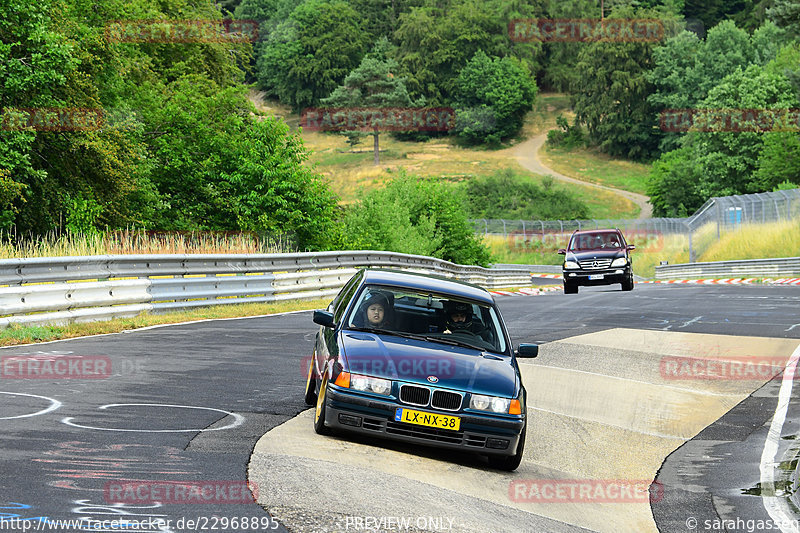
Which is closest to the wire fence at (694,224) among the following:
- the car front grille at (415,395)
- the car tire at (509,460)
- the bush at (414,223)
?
the bush at (414,223)

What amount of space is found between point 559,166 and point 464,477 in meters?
121

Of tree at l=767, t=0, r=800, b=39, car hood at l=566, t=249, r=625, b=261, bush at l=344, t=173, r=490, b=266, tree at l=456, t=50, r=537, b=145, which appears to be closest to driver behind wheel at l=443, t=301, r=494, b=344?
car hood at l=566, t=249, r=625, b=261

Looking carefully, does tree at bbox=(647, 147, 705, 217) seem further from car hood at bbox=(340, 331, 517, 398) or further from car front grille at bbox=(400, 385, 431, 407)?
car front grille at bbox=(400, 385, 431, 407)

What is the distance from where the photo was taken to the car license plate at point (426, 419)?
793 centimetres

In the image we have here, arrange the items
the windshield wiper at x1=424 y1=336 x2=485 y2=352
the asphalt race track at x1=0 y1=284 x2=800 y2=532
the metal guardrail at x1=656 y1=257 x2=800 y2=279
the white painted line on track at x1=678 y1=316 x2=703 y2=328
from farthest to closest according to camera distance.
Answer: the metal guardrail at x1=656 y1=257 x2=800 y2=279, the white painted line on track at x1=678 y1=316 x2=703 y2=328, the windshield wiper at x1=424 y1=336 x2=485 y2=352, the asphalt race track at x1=0 y1=284 x2=800 y2=532

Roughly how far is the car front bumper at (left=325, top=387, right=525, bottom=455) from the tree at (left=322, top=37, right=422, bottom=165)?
406 feet

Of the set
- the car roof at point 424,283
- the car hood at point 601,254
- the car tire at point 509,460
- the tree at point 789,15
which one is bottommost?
the car hood at point 601,254

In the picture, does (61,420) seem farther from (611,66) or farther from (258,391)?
(611,66)

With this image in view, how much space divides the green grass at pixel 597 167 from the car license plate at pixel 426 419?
111666 mm

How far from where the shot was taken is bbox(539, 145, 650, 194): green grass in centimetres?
12100

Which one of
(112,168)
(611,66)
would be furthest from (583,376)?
(611,66)

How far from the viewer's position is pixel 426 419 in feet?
26.1

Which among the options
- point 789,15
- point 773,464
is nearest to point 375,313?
point 773,464

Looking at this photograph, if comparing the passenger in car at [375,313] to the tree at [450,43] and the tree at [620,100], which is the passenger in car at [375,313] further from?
the tree at [450,43]
